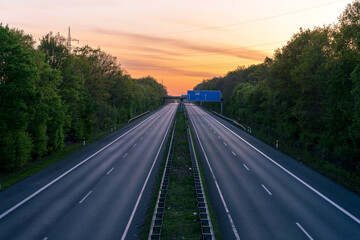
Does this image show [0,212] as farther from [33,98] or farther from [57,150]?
[57,150]

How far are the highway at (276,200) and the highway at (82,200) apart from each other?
5.02 metres

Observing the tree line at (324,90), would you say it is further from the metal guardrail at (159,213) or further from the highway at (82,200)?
the highway at (82,200)

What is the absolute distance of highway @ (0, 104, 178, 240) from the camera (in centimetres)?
1315

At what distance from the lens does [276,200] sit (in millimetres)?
17328

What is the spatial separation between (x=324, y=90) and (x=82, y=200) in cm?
3163

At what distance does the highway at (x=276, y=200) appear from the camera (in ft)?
44.0

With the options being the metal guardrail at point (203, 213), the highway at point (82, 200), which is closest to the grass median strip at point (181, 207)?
the metal guardrail at point (203, 213)

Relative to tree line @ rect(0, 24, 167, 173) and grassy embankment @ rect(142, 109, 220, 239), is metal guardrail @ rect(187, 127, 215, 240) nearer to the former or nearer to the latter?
grassy embankment @ rect(142, 109, 220, 239)

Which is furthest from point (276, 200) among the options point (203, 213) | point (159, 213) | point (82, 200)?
point (82, 200)

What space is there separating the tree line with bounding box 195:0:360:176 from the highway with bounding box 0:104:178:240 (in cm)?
1808

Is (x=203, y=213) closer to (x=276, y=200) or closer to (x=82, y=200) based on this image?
(x=276, y=200)

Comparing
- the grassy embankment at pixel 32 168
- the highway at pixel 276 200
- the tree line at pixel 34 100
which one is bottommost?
the highway at pixel 276 200

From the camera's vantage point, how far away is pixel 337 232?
43.9ft

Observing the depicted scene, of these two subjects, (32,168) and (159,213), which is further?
(32,168)
